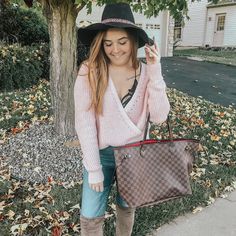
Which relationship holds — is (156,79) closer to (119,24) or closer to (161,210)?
(119,24)

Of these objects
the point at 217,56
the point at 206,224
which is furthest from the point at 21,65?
the point at 217,56

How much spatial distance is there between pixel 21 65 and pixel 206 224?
596cm

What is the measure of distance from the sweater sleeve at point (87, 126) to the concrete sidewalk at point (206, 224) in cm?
118

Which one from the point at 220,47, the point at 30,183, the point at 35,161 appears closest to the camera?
the point at 30,183

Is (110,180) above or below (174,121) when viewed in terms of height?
above

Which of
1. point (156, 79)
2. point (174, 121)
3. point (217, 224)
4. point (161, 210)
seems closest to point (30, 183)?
point (161, 210)

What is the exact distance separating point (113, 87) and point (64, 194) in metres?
1.71

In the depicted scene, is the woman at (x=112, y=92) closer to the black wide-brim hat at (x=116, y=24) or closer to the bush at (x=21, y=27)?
the black wide-brim hat at (x=116, y=24)

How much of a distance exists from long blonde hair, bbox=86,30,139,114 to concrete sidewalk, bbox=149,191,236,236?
4.85ft

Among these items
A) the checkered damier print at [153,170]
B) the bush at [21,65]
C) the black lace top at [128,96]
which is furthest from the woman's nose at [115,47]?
the bush at [21,65]

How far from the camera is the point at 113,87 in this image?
6.15 feet

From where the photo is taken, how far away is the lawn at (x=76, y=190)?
2.81 metres

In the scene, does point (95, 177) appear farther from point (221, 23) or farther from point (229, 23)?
point (221, 23)

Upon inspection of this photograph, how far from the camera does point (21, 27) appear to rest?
30.7 ft
